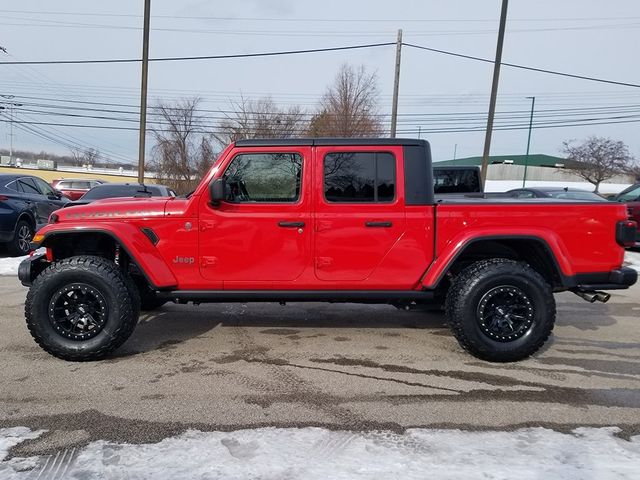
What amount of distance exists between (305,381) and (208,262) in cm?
136

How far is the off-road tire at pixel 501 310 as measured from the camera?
4203 mm

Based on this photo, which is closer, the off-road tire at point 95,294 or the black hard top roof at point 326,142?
the off-road tire at point 95,294

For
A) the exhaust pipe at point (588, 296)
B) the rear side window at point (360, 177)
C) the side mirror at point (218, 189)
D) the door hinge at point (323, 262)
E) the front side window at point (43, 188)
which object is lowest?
the exhaust pipe at point (588, 296)

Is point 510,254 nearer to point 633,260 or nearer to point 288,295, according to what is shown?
point 288,295

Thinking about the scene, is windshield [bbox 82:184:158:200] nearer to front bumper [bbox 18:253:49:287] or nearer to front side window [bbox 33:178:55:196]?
front side window [bbox 33:178:55:196]

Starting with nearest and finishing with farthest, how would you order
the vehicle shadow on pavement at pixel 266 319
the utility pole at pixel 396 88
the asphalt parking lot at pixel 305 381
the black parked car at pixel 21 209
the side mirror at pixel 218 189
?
the asphalt parking lot at pixel 305 381 → the side mirror at pixel 218 189 → the vehicle shadow on pavement at pixel 266 319 → the black parked car at pixel 21 209 → the utility pole at pixel 396 88

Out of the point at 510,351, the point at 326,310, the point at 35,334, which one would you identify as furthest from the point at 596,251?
the point at 35,334

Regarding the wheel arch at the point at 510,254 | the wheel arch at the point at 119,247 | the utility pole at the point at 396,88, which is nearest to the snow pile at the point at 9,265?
the wheel arch at the point at 119,247

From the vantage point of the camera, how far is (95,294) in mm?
4168

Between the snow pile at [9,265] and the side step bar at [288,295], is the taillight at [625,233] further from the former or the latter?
the snow pile at [9,265]

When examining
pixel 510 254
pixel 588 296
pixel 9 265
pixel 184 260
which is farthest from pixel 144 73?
pixel 588 296

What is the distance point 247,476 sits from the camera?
8.25 feet

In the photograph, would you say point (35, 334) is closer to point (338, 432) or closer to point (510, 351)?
point (338, 432)

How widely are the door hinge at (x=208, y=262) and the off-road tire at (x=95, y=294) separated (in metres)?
0.70
